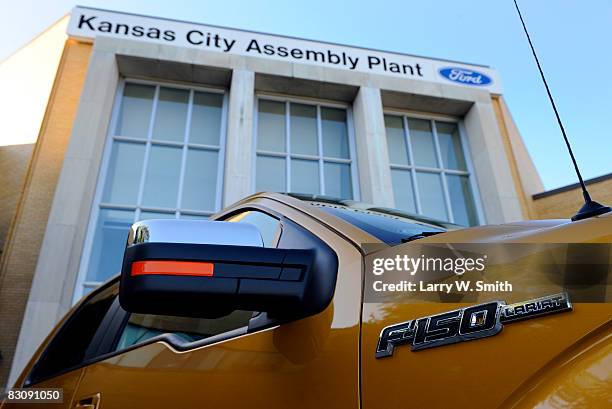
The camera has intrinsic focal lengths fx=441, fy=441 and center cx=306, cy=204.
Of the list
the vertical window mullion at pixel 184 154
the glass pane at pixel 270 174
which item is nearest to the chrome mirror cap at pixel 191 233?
the vertical window mullion at pixel 184 154

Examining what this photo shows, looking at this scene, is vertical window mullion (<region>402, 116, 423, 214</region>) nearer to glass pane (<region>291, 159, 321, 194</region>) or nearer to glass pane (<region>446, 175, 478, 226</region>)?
glass pane (<region>446, 175, 478, 226</region>)

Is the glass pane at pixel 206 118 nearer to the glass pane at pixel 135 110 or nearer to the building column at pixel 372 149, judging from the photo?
the glass pane at pixel 135 110

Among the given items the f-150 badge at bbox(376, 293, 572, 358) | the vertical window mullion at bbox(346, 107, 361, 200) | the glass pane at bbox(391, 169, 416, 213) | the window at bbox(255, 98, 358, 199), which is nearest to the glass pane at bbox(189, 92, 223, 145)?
the window at bbox(255, 98, 358, 199)

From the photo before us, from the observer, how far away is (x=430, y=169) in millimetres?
12789

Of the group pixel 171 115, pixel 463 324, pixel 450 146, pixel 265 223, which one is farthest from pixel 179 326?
pixel 450 146

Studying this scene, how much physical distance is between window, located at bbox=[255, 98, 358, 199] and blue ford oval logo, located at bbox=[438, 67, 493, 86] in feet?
11.2

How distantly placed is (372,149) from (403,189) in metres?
1.62

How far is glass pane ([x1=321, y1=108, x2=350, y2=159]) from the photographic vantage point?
12445 millimetres

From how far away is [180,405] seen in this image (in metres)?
1.25

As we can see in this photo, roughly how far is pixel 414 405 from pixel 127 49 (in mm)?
12403

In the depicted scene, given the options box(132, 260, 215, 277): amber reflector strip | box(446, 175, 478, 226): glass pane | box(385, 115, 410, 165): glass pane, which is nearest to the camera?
box(132, 260, 215, 277): amber reflector strip

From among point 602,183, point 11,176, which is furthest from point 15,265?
point 602,183

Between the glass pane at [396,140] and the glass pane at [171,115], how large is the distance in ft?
19.2

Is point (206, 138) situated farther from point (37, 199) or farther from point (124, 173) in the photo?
point (37, 199)
